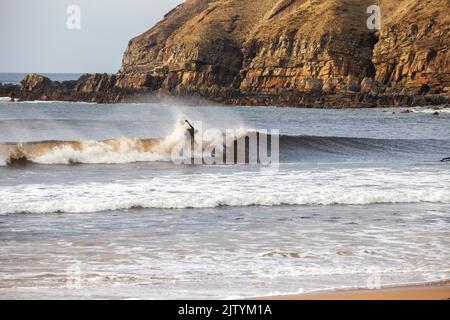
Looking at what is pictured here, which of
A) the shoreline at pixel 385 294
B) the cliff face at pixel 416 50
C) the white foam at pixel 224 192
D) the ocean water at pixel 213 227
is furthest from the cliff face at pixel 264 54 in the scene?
the shoreline at pixel 385 294

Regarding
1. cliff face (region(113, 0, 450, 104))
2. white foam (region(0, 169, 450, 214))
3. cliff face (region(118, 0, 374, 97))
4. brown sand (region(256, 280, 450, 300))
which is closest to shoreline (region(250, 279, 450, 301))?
brown sand (region(256, 280, 450, 300))

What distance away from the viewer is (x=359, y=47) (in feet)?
287

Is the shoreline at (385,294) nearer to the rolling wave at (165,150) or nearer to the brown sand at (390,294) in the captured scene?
the brown sand at (390,294)

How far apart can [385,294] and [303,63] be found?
82.0 m

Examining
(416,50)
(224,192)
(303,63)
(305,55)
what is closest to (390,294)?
(224,192)

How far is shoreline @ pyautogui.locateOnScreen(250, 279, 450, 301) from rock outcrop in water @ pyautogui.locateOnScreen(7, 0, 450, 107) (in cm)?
6209

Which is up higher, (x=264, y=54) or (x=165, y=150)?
(x=264, y=54)

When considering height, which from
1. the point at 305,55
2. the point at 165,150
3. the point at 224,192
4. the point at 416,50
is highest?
the point at 416,50

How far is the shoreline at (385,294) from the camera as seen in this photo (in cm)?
609

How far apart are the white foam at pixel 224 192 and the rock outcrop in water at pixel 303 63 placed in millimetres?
53863

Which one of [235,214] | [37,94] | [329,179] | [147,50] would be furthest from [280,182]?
[147,50]

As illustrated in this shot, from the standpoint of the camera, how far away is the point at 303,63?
87062 mm

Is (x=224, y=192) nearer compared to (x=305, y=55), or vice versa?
(x=224, y=192)

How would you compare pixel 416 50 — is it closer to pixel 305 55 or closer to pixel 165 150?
pixel 305 55
